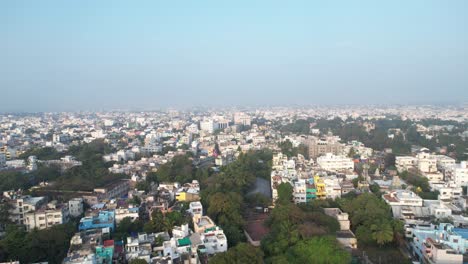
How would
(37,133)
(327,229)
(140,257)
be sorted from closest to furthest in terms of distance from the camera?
1. (140,257)
2. (327,229)
3. (37,133)

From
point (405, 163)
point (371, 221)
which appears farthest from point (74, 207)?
point (405, 163)

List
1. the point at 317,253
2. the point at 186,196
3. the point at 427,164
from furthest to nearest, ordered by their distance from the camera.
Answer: the point at 427,164 < the point at 186,196 < the point at 317,253

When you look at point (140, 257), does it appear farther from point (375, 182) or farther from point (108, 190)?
point (375, 182)

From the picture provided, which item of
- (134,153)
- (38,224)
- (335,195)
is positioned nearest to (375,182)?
(335,195)

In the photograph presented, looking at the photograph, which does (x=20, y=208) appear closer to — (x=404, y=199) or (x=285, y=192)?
(x=285, y=192)

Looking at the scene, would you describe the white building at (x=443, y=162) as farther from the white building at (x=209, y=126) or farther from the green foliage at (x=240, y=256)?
the white building at (x=209, y=126)

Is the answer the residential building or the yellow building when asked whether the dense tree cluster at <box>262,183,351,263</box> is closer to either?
the residential building
